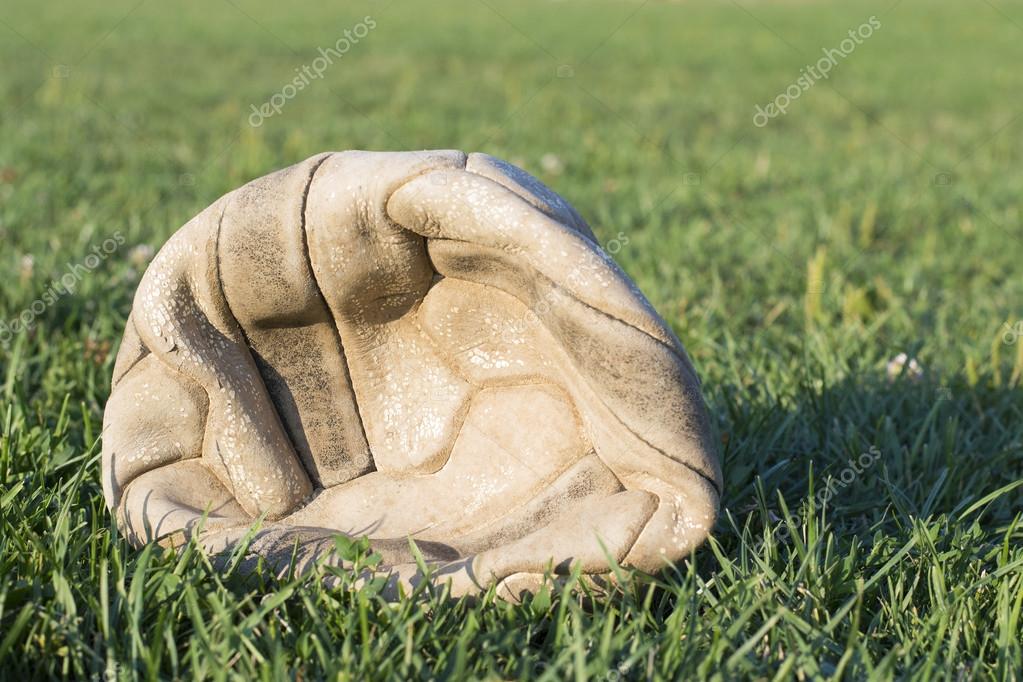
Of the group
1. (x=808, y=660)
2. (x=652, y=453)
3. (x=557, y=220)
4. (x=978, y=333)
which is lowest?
(x=978, y=333)

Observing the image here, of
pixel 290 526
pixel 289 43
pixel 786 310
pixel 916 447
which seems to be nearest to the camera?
pixel 290 526

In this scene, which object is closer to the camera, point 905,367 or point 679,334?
point 905,367

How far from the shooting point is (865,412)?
2.87 metres

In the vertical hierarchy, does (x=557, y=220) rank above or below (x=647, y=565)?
above

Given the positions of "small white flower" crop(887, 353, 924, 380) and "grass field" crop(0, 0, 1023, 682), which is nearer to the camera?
"grass field" crop(0, 0, 1023, 682)

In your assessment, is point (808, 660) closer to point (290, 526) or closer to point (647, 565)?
point (647, 565)

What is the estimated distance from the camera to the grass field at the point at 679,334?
1.76m

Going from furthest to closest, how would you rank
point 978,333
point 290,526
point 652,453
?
point 978,333
point 290,526
point 652,453

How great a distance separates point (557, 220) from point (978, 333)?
8.22 feet

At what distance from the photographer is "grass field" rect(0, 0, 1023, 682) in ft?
5.78

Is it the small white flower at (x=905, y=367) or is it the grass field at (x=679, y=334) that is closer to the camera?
the grass field at (x=679, y=334)

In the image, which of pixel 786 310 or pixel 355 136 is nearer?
pixel 786 310

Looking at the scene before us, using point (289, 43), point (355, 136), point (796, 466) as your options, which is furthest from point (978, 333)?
point (289, 43)

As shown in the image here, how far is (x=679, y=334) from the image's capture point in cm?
356
